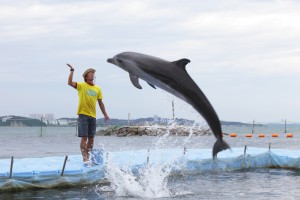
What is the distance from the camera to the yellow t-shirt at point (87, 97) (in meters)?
11.3

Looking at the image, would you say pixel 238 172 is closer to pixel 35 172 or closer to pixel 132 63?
pixel 35 172

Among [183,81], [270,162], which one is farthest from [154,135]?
[183,81]

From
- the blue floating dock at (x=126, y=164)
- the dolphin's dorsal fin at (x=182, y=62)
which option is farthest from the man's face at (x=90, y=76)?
the dolphin's dorsal fin at (x=182, y=62)

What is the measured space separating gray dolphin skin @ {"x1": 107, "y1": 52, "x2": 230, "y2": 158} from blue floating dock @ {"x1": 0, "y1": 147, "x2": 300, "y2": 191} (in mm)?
7351

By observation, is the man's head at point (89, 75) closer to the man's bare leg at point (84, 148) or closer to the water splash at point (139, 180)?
the man's bare leg at point (84, 148)

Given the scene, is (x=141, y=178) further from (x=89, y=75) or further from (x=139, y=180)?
(x=89, y=75)

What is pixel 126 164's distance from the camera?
12570 mm

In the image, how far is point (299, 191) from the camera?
38.8 ft

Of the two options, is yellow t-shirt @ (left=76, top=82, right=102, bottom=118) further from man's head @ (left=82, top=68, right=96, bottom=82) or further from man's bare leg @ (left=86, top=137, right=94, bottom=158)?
man's bare leg @ (left=86, top=137, right=94, bottom=158)

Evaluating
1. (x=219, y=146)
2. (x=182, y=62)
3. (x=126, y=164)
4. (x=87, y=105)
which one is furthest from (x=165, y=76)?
(x=126, y=164)

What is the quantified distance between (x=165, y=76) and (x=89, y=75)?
277 inches

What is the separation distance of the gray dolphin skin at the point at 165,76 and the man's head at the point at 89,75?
6.69 m

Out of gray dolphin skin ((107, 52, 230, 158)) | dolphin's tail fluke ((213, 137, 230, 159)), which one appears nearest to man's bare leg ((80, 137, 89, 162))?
dolphin's tail fluke ((213, 137, 230, 159))

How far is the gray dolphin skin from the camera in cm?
434
